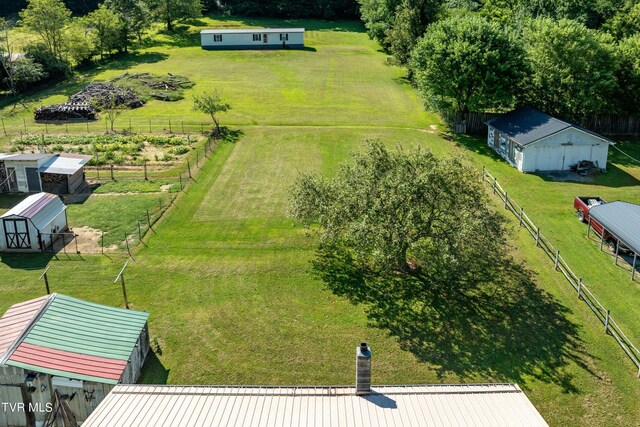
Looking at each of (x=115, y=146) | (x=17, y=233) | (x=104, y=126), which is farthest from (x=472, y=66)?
(x=17, y=233)

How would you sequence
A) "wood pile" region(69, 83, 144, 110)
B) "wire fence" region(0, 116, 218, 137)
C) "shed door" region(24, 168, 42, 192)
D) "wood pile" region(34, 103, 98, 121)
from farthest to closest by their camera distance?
"wood pile" region(69, 83, 144, 110) < "wood pile" region(34, 103, 98, 121) < "wire fence" region(0, 116, 218, 137) < "shed door" region(24, 168, 42, 192)

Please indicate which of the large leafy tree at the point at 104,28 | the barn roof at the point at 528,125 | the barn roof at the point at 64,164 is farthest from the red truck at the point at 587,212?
the large leafy tree at the point at 104,28

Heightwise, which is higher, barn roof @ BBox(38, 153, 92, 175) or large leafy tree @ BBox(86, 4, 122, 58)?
large leafy tree @ BBox(86, 4, 122, 58)

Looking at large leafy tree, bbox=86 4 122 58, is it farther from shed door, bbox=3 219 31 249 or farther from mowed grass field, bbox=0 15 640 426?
shed door, bbox=3 219 31 249

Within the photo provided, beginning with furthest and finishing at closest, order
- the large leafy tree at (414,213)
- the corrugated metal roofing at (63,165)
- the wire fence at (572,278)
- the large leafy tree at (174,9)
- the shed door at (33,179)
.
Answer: the large leafy tree at (174,9) < the shed door at (33,179) < the corrugated metal roofing at (63,165) < the large leafy tree at (414,213) < the wire fence at (572,278)

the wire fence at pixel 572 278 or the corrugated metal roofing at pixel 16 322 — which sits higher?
the corrugated metal roofing at pixel 16 322

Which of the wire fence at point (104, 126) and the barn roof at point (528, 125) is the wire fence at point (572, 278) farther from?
the wire fence at point (104, 126)

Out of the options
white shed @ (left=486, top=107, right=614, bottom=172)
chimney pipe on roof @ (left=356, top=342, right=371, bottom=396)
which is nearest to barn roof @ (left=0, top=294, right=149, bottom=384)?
chimney pipe on roof @ (left=356, top=342, right=371, bottom=396)
